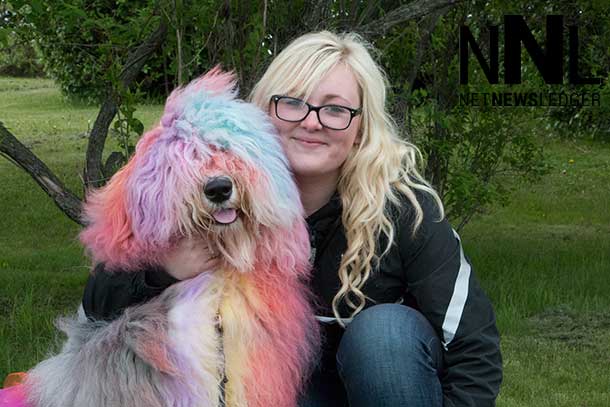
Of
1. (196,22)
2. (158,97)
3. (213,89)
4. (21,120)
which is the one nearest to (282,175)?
(213,89)

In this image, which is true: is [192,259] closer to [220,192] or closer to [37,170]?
[220,192]

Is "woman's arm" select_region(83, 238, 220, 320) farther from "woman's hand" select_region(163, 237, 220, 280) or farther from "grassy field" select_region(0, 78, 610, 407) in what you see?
"grassy field" select_region(0, 78, 610, 407)

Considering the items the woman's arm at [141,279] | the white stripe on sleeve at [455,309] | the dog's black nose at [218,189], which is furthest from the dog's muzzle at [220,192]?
the white stripe on sleeve at [455,309]

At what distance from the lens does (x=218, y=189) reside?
7.22ft

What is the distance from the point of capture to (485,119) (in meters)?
5.50

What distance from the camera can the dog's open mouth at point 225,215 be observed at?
7.36ft

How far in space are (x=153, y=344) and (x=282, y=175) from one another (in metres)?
0.51

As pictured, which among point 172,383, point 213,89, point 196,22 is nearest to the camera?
point 172,383

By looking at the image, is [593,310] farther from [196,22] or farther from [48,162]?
[48,162]

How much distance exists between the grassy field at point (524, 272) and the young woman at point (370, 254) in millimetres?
1449

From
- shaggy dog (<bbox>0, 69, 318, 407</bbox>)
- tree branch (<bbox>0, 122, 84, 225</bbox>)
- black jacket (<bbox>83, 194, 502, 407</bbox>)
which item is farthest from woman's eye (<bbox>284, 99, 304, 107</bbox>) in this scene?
tree branch (<bbox>0, 122, 84, 225</bbox>)

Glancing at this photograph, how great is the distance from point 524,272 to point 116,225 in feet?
13.4

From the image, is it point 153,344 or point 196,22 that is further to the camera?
point 196,22

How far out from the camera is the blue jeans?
2.48 meters
